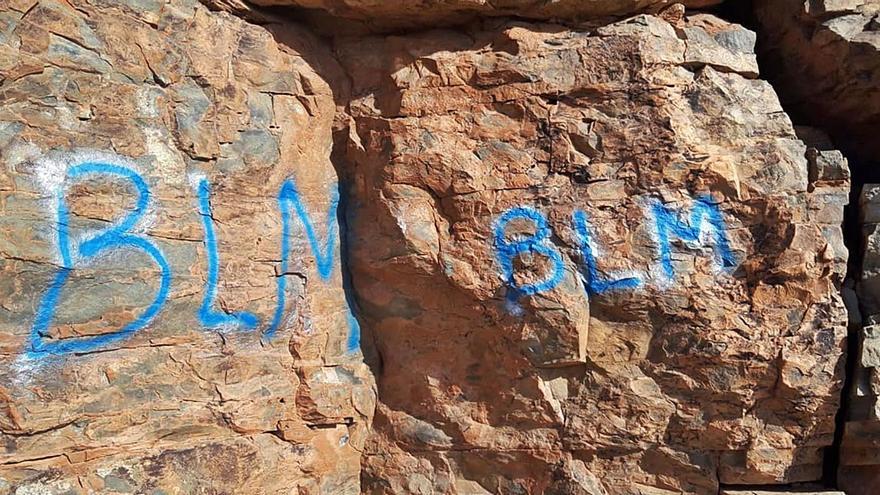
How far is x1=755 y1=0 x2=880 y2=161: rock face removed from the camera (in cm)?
351

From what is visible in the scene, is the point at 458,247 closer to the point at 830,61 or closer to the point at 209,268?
the point at 209,268

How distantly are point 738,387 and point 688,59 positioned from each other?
1.60m

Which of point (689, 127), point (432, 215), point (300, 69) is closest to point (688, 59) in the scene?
point (689, 127)

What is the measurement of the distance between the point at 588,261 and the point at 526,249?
30 cm

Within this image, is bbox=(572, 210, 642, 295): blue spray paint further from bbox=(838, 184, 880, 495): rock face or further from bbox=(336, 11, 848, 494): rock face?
bbox=(838, 184, 880, 495): rock face

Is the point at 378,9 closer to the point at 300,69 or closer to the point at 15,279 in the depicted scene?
the point at 300,69

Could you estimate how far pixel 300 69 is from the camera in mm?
3668

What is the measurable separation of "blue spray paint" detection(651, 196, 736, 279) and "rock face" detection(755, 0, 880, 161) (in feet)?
3.35

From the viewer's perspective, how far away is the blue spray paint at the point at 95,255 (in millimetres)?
2811

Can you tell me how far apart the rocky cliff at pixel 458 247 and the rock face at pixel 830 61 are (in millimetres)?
16

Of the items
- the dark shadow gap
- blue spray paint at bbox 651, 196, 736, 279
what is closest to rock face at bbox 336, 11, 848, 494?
blue spray paint at bbox 651, 196, 736, 279

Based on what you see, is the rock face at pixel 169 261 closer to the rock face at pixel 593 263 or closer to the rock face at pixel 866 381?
the rock face at pixel 593 263

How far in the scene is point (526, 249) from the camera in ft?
11.4

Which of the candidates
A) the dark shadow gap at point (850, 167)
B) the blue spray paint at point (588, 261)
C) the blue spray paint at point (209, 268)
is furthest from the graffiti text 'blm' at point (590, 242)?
the blue spray paint at point (209, 268)
